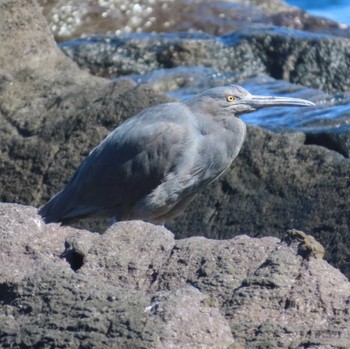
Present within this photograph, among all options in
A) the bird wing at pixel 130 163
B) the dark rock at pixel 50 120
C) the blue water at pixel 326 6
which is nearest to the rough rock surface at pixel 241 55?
the dark rock at pixel 50 120

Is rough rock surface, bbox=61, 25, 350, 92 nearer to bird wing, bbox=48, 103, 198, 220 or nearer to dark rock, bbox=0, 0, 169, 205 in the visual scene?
dark rock, bbox=0, 0, 169, 205

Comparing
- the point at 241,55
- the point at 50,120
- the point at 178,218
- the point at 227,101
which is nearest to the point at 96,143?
the point at 50,120

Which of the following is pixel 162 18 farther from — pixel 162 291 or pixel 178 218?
pixel 162 291

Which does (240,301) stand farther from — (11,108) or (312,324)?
(11,108)

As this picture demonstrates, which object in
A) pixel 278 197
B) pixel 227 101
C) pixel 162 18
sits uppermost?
pixel 227 101

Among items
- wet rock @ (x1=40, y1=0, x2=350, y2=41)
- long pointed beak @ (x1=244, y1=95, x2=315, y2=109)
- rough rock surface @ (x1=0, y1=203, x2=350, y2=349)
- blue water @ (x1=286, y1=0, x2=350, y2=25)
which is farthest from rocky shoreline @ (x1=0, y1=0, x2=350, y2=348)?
blue water @ (x1=286, y1=0, x2=350, y2=25)

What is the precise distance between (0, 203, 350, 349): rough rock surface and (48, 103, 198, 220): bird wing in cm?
226

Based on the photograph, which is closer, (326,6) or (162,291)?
(162,291)

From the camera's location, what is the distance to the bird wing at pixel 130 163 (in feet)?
23.9

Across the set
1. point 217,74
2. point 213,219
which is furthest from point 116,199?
point 217,74

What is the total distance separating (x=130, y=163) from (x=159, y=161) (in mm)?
177

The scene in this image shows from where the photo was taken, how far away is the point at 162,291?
14.5 feet

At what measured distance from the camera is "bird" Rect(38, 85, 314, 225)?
7.28 meters

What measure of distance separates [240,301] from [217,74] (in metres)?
7.47
